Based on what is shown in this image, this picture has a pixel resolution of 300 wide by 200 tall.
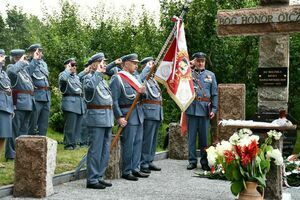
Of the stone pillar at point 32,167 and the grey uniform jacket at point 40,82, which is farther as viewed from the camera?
the grey uniform jacket at point 40,82

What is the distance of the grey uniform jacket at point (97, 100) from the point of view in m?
7.85

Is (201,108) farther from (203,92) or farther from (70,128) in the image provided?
(70,128)

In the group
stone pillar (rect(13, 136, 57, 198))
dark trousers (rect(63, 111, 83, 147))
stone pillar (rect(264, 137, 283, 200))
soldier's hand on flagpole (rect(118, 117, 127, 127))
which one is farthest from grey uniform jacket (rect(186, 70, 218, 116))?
stone pillar (rect(13, 136, 57, 198))

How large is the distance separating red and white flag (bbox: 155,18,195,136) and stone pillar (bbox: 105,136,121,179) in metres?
1.23

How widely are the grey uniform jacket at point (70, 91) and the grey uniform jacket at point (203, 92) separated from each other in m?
2.65

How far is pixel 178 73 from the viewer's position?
902 cm

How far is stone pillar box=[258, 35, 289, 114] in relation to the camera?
10.2 meters

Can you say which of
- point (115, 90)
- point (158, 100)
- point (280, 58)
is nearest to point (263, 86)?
point (280, 58)

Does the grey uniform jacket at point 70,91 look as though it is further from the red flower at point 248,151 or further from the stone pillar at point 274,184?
the red flower at point 248,151

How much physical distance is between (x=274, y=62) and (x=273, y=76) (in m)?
0.26

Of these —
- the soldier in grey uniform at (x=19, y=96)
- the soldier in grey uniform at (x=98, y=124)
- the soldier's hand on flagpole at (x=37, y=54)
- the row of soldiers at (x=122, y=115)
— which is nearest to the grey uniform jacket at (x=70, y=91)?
the row of soldiers at (x=122, y=115)

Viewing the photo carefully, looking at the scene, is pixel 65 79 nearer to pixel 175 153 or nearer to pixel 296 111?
pixel 175 153

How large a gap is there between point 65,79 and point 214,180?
4.04m

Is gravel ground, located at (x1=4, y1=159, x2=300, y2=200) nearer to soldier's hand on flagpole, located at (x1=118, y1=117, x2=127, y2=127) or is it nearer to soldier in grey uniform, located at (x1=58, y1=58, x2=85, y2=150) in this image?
soldier's hand on flagpole, located at (x1=118, y1=117, x2=127, y2=127)
